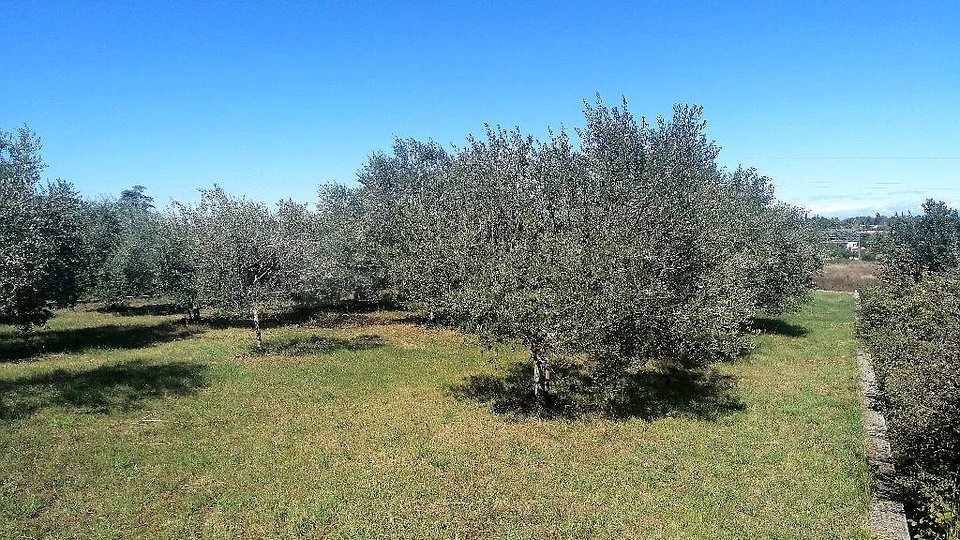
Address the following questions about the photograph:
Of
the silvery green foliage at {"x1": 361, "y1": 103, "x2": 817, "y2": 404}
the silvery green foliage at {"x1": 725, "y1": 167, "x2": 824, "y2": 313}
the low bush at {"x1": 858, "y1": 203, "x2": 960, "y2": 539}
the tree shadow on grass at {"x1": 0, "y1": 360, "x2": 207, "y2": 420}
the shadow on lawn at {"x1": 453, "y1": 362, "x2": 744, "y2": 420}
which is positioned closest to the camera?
the low bush at {"x1": 858, "y1": 203, "x2": 960, "y2": 539}

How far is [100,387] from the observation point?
21.2 m

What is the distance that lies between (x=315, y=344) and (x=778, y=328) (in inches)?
1359

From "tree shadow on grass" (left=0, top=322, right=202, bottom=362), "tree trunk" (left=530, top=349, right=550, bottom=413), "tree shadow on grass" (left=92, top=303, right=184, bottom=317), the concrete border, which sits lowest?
the concrete border

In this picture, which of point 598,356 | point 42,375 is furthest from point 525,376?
point 42,375

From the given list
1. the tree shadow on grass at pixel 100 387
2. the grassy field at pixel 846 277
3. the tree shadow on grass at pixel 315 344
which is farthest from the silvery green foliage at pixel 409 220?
the grassy field at pixel 846 277

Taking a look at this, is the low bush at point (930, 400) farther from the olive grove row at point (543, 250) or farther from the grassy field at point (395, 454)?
the olive grove row at point (543, 250)

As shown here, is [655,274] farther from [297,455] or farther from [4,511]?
[4,511]

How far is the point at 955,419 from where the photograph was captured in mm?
10562

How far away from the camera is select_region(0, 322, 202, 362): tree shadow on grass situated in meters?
28.6

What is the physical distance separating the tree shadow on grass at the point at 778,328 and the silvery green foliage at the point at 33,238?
140ft

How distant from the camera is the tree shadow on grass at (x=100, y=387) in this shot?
61.6 feet

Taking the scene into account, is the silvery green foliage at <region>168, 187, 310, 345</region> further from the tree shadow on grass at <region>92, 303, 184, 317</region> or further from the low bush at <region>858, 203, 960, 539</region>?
the low bush at <region>858, 203, 960, 539</region>

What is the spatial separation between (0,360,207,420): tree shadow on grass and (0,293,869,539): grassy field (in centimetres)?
13

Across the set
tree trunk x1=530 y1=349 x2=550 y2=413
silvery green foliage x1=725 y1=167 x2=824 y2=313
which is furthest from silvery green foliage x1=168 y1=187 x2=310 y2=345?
silvery green foliage x1=725 y1=167 x2=824 y2=313
